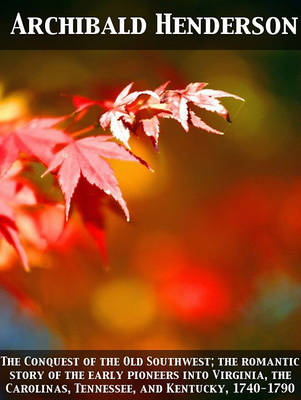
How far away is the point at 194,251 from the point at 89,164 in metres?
0.37

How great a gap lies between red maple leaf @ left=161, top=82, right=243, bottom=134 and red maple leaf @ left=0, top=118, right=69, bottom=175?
0.54 feet

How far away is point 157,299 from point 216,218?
0.61 ft

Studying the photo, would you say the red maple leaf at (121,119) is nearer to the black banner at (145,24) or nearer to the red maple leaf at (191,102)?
the red maple leaf at (191,102)

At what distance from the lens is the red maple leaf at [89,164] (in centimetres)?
67

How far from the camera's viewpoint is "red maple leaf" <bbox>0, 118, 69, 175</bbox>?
2.36ft

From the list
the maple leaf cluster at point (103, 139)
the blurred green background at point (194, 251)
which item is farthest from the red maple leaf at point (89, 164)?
the blurred green background at point (194, 251)

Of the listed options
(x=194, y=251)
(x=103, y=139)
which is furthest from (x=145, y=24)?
(x=194, y=251)

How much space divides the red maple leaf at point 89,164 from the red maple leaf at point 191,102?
0.26 feet

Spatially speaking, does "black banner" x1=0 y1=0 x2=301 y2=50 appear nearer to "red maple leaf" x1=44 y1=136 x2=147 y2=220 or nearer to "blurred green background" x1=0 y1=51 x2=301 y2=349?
"blurred green background" x1=0 y1=51 x2=301 y2=349

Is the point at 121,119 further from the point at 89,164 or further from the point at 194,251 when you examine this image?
the point at 194,251

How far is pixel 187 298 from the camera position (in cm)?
101

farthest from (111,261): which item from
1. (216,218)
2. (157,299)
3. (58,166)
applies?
(58,166)

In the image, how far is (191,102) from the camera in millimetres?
685

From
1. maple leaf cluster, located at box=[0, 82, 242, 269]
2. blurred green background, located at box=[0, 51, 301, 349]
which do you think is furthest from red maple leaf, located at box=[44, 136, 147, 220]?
blurred green background, located at box=[0, 51, 301, 349]
